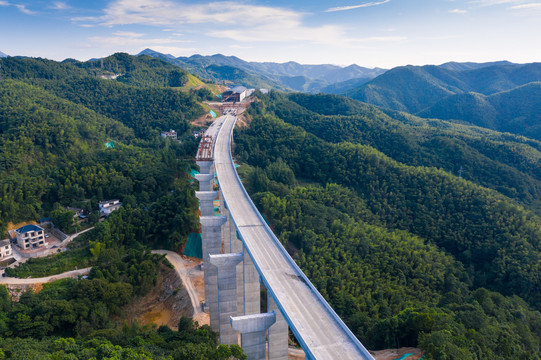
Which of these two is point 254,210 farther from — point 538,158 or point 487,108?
point 487,108

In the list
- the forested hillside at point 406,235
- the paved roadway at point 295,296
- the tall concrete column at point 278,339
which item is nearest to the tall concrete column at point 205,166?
Result: the forested hillside at point 406,235

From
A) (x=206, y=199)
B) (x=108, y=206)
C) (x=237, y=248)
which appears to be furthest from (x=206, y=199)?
(x=108, y=206)

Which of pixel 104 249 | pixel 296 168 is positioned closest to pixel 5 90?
pixel 104 249

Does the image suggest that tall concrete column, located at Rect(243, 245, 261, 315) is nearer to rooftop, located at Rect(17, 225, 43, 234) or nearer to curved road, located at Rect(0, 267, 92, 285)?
curved road, located at Rect(0, 267, 92, 285)

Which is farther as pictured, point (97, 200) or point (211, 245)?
point (97, 200)

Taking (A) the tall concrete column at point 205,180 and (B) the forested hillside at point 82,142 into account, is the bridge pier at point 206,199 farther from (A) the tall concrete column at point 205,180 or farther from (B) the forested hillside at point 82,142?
(B) the forested hillside at point 82,142

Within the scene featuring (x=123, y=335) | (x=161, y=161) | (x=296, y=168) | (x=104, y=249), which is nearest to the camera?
(x=123, y=335)

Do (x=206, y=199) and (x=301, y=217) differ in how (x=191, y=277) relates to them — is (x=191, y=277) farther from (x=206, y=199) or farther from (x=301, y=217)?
(x=301, y=217)
